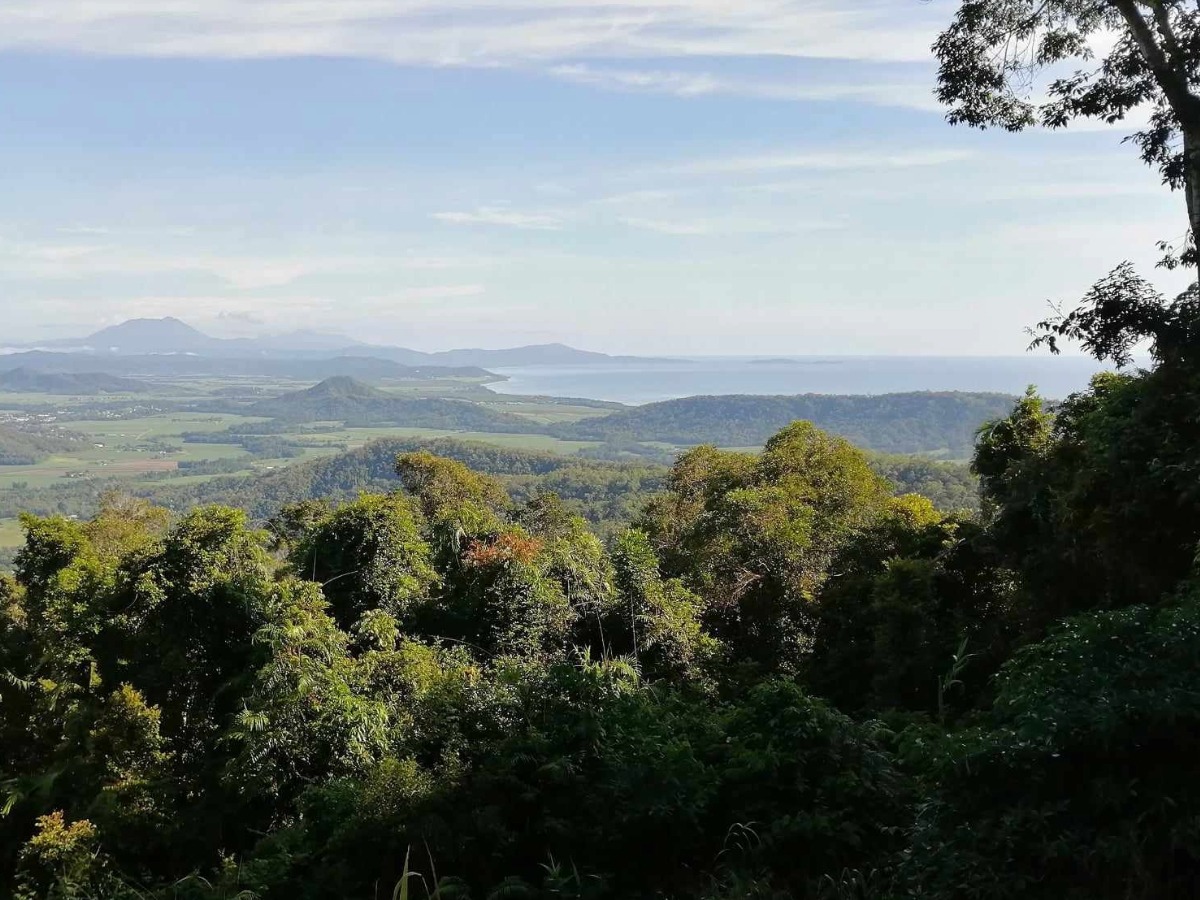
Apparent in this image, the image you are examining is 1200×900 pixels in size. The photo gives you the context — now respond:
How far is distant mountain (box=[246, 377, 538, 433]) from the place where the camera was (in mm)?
124625

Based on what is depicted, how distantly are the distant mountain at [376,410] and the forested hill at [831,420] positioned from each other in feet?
53.6

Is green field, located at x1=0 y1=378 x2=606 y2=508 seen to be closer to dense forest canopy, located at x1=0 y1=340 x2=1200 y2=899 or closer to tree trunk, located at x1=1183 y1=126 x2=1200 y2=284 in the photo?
dense forest canopy, located at x1=0 y1=340 x2=1200 y2=899

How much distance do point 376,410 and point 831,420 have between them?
89.1 metres

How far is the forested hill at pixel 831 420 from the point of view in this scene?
241 feet

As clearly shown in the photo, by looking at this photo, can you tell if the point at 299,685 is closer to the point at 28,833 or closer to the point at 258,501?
the point at 28,833

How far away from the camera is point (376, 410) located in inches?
5723

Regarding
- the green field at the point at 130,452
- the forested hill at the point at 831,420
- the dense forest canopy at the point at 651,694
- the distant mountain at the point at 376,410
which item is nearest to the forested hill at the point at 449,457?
the forested hill at the point at 831,420

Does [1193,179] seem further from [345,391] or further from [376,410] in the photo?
[345,391]

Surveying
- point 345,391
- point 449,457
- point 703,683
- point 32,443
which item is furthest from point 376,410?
point 703,683

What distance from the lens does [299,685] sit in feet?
22.7

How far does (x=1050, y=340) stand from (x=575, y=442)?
3737 inches

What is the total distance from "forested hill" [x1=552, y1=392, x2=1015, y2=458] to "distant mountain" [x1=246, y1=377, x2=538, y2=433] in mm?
16341

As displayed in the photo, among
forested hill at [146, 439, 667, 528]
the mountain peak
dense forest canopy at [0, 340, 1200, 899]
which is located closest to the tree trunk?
dense forest canopy at [0, 340, 1200, 899]

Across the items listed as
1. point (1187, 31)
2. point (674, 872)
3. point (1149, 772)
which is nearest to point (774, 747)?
point (674, 872)
